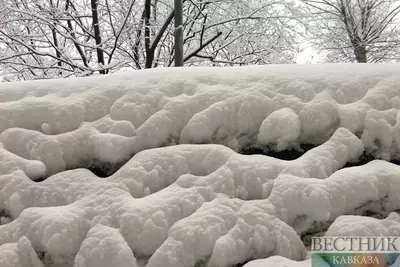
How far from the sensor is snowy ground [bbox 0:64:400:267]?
164 centimetres

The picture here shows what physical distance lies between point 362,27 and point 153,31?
556 centimetres

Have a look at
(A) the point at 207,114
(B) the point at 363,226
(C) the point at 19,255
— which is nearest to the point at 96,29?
(A) the point at 207,114

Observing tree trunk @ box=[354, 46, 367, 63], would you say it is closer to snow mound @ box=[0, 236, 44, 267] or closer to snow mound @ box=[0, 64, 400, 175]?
snow mound @ box=[0, 64, 400, 175]

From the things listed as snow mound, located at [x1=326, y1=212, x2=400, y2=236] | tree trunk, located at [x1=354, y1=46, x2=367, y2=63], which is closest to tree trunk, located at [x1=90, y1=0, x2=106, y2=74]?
snow mound, located at [x1=326, y1=212, x2=400, y2=236]

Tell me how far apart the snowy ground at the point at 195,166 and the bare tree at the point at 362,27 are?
7.77 meters

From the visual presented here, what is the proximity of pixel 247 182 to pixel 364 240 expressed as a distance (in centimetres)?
57

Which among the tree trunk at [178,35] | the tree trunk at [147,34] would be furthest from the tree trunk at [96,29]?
the tree trunk at [178,35]

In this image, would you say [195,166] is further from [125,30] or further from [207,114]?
[125,30]

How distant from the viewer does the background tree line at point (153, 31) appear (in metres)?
6.61

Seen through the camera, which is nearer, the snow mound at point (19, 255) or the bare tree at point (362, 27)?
the snow mound at point (19, 255)

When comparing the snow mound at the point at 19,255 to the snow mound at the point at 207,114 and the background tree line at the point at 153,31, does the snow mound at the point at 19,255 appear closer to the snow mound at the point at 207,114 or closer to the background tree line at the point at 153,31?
the snow mound at the point at 207,114

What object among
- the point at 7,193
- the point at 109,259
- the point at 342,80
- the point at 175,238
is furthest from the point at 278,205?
the point at 7,193

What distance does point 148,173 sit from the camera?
6.28ft

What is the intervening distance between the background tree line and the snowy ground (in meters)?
3.64
